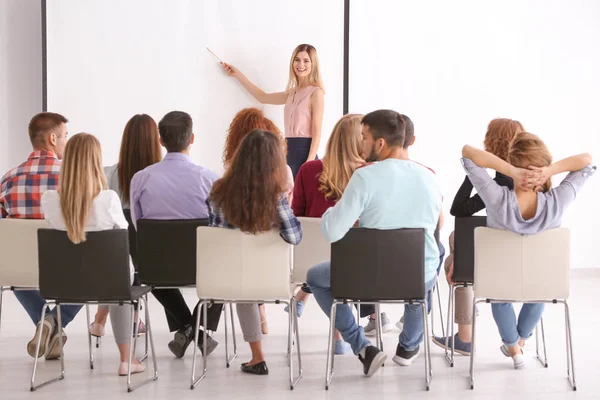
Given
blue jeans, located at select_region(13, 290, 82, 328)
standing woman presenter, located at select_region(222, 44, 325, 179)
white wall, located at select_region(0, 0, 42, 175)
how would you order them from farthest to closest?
white wall, located at select_region(0, 0, 42, 175) < standing woman presenter, located at select_region(222, 44, 325, 179) < blue jeans, located at select_region(13, 290, 82, 328)

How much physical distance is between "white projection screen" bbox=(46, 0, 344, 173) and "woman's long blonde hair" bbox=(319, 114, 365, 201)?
8.01 ft

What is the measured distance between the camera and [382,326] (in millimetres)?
5156

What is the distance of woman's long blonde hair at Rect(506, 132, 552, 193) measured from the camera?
380cm

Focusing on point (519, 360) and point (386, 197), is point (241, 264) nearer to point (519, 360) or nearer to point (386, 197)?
point (386, 197)

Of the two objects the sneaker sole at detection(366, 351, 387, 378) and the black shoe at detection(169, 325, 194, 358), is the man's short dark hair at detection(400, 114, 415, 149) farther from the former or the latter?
the black shoe at detection(169, 325, 194, 358)

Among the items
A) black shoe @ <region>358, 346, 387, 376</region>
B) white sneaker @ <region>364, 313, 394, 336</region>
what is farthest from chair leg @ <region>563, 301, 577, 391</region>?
white sneaker @ <region>364, 313, 394, 336</region>

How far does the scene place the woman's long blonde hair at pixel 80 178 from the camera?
11.9ft

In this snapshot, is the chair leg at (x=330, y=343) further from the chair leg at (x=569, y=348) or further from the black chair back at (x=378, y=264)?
the chair leg at (x=569, y=348)

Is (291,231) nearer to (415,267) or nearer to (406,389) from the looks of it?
(415,267)

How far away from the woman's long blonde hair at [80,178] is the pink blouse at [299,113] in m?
2.62

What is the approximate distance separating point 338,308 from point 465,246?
2.43 ft

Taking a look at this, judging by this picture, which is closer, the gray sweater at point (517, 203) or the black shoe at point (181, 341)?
the gray sweater at point (517, 203)

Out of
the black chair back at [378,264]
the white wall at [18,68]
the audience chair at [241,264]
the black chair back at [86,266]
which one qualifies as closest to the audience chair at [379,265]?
the black chair back at [378,264]

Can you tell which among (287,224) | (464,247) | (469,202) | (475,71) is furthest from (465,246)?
(475,71)
